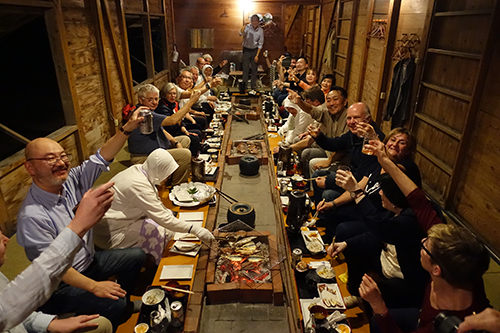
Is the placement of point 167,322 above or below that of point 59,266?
below

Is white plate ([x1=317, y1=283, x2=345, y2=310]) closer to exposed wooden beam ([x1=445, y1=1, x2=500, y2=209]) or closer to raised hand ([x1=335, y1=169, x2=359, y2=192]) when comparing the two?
raised hand ([x1=335, y1=169, x2=359, y2=192])

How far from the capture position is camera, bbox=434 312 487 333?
1.38 meters

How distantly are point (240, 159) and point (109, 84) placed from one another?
2.95 metres

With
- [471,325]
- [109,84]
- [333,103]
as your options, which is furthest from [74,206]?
[109,84]

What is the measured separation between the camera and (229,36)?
490 inches

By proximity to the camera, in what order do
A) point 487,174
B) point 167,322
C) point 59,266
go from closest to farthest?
point 59,266
point 167,322
point 487,174

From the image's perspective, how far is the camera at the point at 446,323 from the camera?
4.53 feet

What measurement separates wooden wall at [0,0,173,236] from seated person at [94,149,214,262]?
155cm

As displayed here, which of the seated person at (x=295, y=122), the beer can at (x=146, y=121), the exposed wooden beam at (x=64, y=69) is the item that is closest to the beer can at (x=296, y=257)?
the beer can at (x=146, y=121)

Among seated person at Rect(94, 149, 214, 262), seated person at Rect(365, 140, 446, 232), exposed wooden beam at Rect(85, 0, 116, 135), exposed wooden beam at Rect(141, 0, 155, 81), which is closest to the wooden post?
seated person at Rect(365, 140, 446, 232)

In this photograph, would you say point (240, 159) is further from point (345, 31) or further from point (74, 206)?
point (345, 31)

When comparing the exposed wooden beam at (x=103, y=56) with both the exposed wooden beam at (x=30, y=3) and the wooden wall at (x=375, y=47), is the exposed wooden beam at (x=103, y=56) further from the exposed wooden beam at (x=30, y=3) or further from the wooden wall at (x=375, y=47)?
the wooden wall at (x=375, y=47)

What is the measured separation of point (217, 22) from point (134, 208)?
11258mm

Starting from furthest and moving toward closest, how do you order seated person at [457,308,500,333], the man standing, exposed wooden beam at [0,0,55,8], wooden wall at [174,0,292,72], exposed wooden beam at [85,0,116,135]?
wooden wall at [174,0,292,72]
the man standing
exposed wooden beam at [85,0,116,135]
exposed wooden beam at [0,0,55,8]
seated person at [457,308,500,333]
